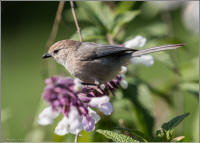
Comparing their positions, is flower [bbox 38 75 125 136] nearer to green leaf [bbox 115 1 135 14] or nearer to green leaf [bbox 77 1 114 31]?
green leaf [bbox 77 1 114 31]

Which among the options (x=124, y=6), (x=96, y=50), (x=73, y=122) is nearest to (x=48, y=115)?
(x=73, y=122)

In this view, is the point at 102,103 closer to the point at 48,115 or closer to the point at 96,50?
the point at 48,115

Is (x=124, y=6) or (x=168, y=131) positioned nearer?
(x=168, y=131)

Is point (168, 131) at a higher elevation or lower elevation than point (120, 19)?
lower

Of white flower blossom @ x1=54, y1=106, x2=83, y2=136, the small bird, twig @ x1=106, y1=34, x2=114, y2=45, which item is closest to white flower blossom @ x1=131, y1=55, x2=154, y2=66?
the small bird

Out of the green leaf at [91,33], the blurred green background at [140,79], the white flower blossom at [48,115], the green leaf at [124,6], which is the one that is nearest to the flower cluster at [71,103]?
the white flower blossom at [48,115]

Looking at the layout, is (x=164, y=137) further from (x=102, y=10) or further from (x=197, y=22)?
(x=197, y=22)

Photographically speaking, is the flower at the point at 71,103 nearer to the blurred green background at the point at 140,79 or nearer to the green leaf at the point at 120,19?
the blurred green background at the point at 140,79

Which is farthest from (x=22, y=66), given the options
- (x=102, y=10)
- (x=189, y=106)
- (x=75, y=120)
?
(x=75, y=120)
